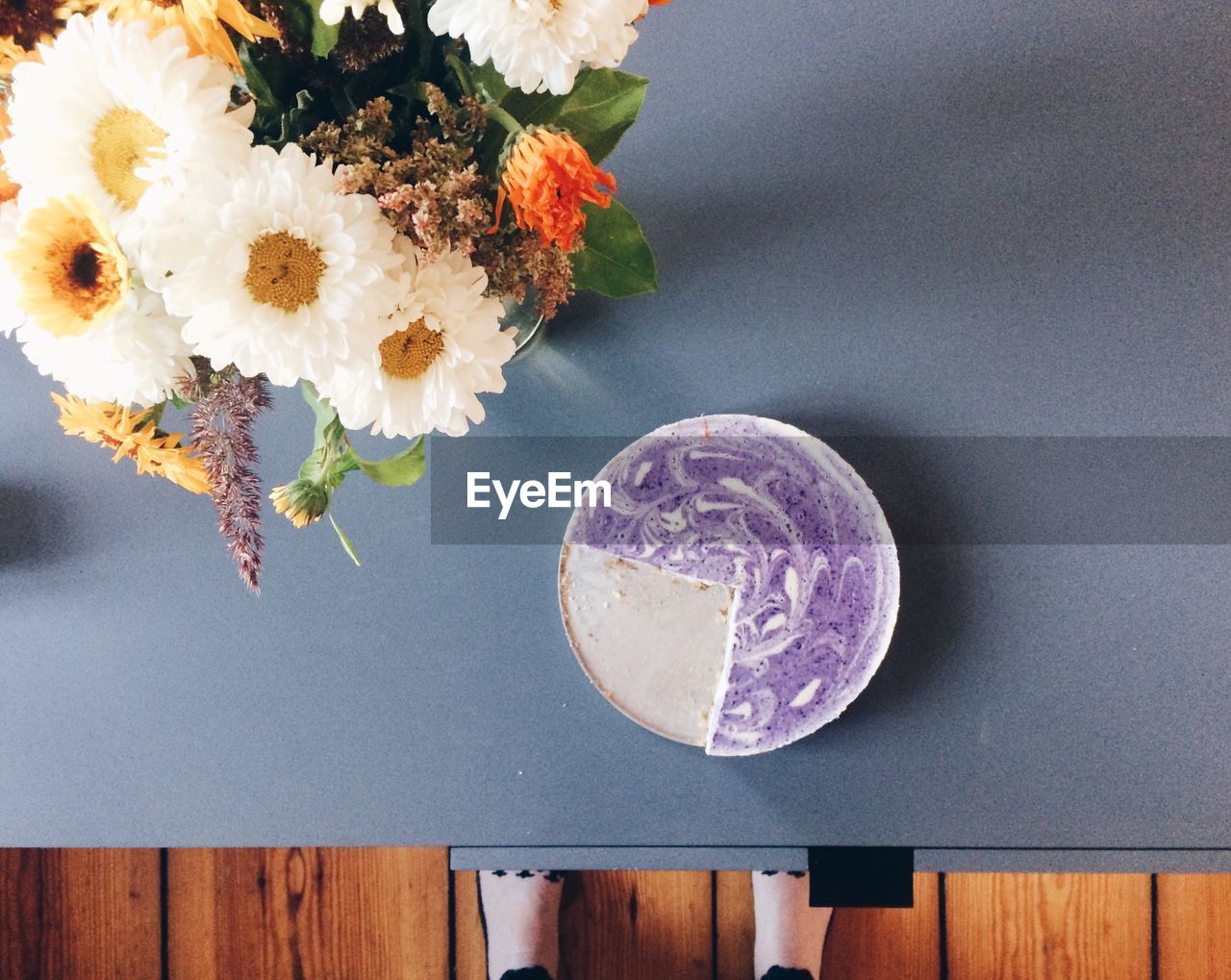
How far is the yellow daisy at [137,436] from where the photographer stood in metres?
0.49

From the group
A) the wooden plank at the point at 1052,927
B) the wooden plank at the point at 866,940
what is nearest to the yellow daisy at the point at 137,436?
the wooden plank at the point at 866,940

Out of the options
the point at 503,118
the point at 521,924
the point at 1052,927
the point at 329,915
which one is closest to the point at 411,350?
the point at 503,118

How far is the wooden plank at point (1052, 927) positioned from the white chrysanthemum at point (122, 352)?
1165mm

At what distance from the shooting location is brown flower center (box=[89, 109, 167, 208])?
365 mm

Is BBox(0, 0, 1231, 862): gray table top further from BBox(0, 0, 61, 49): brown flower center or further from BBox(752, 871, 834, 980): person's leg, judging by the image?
BBox(752, 871, 834, 980): person's leg

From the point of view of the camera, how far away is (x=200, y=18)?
1.16 ft

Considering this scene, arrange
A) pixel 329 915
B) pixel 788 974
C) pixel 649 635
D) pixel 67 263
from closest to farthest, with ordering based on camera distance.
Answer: pixel 67 263, pixel 649 635, pixel 788 974, pixel 329 915

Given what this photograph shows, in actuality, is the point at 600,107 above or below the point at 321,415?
above

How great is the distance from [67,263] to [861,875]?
0.63m

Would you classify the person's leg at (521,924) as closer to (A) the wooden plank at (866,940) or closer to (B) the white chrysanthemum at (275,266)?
(A) the wooden plank at (866,940)

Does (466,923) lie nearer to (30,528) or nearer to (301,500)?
(30,528)

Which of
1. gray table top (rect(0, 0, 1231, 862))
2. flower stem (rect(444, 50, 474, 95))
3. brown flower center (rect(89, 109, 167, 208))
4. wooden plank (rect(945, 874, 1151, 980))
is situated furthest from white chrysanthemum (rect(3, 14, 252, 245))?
wooden plank (rect(945, 874, 1151, 980))

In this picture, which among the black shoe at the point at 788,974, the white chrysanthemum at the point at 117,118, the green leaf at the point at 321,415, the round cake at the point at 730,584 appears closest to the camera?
the white chrysanthemum at the point at 117,118

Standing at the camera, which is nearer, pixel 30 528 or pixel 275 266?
pixel 275 266
